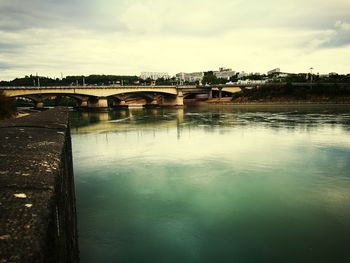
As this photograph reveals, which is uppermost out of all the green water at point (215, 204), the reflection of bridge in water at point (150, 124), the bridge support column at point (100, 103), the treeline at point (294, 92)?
the treeline at point (294, 92)

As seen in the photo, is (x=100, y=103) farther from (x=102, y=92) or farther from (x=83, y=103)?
(x=83, y=103)

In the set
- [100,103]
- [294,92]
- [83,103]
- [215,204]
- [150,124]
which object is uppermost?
[294,92]

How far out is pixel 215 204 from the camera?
→ 10406mm

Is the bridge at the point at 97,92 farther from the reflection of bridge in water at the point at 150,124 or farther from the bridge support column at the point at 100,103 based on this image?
the reflection of bridge in water at the point at 150,124

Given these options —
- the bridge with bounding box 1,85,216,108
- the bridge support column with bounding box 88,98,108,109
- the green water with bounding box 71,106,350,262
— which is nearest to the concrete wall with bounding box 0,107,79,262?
the green water with bounding box 71,106,350,262

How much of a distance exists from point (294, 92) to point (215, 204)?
3312 inches

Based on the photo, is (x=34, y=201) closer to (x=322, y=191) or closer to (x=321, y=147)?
(x=322, y=191)

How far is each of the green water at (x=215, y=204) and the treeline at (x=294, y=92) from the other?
68.7 metres

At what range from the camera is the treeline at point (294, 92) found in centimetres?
8100

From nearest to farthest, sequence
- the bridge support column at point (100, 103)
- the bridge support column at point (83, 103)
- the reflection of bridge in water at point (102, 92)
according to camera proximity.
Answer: the reflection of bridge in water at point (102, 92)
the bridge support column at point (100, 103)
the bridge support column at point (83, 103)

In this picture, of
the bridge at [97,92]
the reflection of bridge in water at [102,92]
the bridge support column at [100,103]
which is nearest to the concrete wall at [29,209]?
the reflection of bridge in water at [102,92]

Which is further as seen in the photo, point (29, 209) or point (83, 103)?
point (83, 103)

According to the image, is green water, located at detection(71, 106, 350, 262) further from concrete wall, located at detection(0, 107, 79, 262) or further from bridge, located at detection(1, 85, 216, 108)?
bridge, located at detection(1, 85, 216, 108)

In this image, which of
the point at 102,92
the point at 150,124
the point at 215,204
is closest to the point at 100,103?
the point at 102,92
